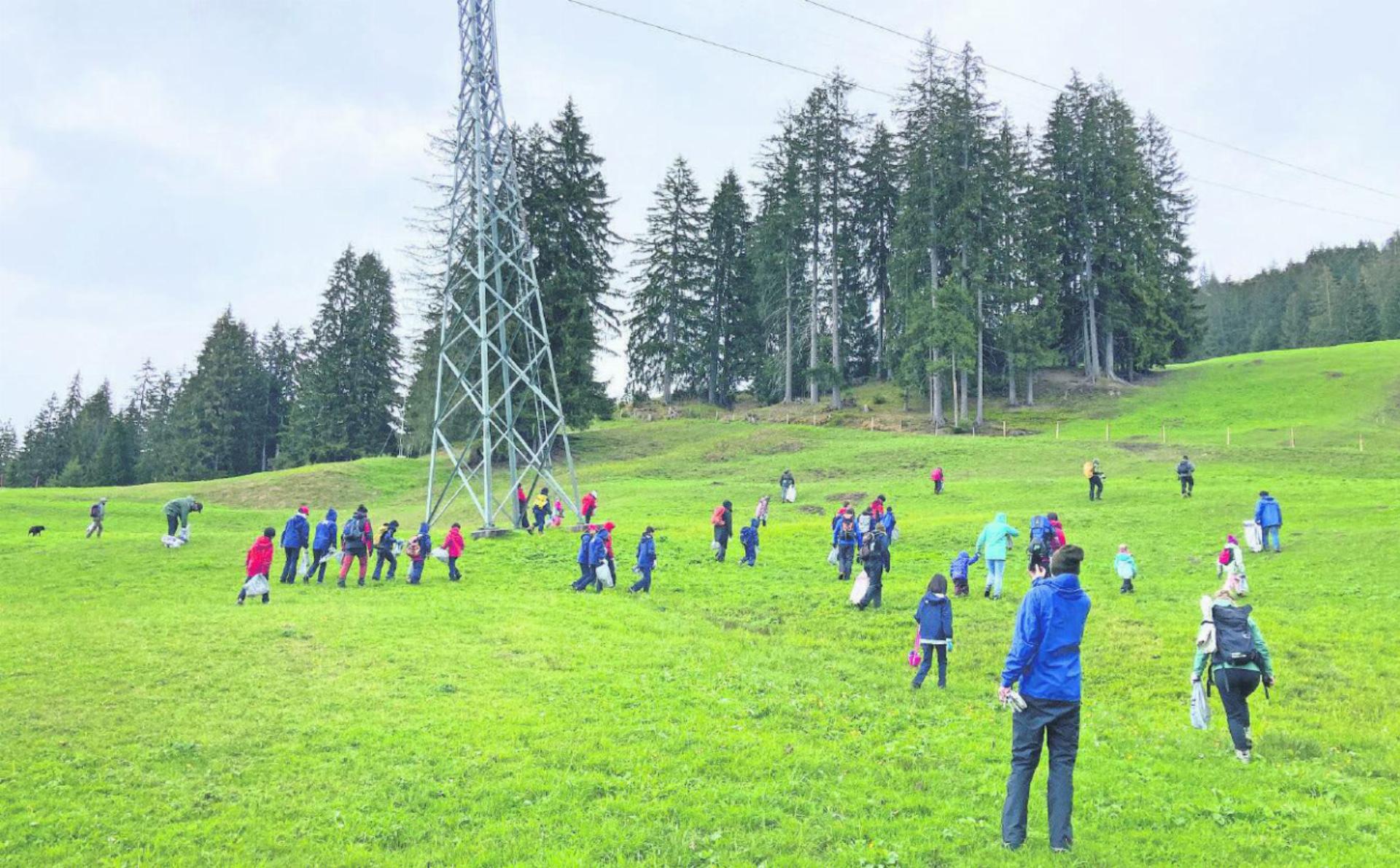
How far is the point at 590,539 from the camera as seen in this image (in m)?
21.5

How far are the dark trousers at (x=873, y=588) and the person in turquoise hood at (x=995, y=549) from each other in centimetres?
236

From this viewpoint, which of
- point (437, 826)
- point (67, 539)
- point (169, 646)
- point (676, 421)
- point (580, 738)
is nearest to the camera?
point (437, 826)

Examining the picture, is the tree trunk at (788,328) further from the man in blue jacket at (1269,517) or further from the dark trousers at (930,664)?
the dark trousers at (930,664)

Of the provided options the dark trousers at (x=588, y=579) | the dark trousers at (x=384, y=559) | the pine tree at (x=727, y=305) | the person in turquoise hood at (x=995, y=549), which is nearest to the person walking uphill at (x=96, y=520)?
the dark trousers at (x=384, y=559)

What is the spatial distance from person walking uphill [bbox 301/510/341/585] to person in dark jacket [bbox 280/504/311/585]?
0.29 m

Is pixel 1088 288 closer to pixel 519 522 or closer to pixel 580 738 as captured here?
pixel 519 522

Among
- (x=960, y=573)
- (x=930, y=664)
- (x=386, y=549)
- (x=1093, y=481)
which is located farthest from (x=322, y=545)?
(x=1093, y=481)

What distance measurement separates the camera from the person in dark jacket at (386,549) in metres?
22.7

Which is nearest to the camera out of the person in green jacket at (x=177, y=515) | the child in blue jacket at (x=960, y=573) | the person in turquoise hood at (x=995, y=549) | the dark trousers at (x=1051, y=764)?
the dark trousers at (x=1051, y=764)

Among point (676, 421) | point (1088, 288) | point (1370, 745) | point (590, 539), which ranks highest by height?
point (1088, 288)

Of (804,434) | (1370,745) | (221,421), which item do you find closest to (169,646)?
(1370,745)

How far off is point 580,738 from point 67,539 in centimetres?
2649

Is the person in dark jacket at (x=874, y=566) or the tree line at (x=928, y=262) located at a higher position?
the tree line at (x=928, y=262)

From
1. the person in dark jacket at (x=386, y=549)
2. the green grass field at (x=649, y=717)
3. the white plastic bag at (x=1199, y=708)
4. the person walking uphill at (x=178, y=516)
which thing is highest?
the person walking uphill at (x=178, y=516)
